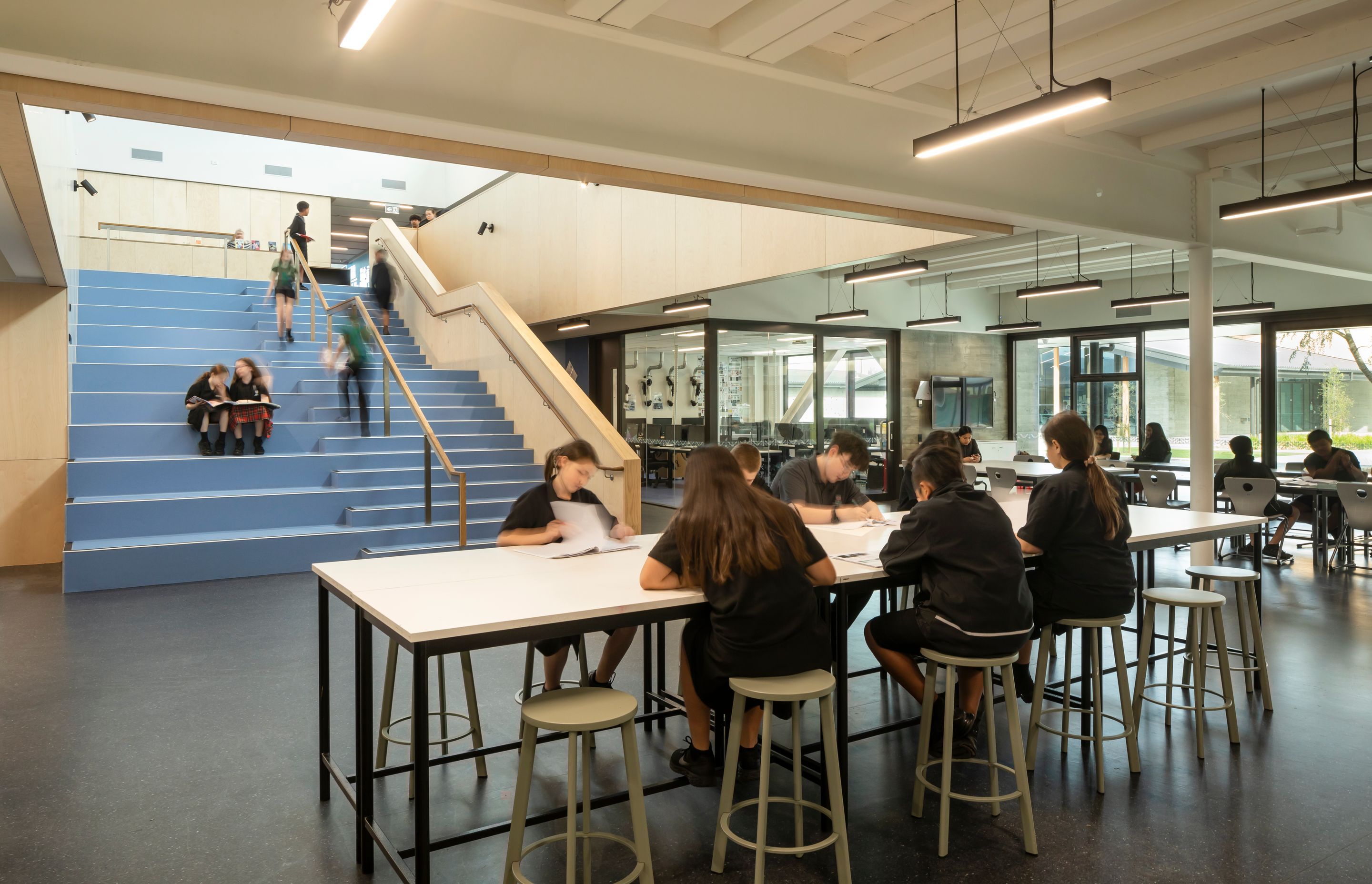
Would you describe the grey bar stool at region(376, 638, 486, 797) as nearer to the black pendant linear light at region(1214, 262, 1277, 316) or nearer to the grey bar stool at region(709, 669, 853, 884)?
the grey bar stool at region(709, 669, 853, 884)

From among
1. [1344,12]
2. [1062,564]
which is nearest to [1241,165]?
[1344,12]

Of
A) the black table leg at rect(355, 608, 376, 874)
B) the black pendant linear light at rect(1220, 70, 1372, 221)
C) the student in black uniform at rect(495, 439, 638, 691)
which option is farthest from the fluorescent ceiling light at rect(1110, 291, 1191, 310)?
the black table leg at rect(355, 608, 376, 874)

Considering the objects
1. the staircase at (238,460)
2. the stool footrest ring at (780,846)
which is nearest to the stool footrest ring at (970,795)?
the stool footrest ring at (780,846)

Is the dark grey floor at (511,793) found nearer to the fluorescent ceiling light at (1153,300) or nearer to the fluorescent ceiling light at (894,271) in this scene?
the fluorescent ceiling light at (894,271)

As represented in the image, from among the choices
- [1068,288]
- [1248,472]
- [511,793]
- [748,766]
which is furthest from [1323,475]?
[511,793]

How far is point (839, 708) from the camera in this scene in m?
3.08

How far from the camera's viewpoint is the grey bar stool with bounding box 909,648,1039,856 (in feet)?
9.20

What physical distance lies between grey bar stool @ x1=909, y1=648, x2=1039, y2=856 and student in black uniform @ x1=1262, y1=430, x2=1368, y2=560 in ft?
21.3

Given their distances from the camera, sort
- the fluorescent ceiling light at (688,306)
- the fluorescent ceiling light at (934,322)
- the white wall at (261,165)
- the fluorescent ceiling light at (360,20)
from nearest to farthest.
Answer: the fluorescent ceiling light at (360,20) < the fluorescent ceiling light at (688,306) < the fluorescent ceiling light at (934,322) < the white wall at (261,165)

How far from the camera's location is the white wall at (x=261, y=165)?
14523 millimetres

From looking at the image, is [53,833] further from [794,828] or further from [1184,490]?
[1184,490]

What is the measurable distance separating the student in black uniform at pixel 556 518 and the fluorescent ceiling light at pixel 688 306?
707 centimetres

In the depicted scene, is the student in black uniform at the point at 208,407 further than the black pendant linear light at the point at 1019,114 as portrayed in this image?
Yes

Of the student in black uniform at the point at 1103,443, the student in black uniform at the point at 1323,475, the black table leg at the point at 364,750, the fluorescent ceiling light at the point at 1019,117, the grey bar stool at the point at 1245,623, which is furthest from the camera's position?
the student in black uniform at the point at 1103,443
